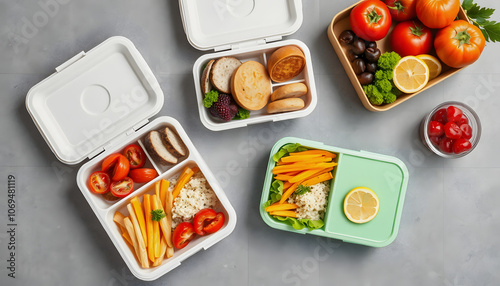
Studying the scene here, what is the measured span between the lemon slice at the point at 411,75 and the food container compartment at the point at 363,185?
0.36m

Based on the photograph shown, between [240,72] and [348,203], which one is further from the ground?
[240,72]

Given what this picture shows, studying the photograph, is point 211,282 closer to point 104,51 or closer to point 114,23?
point 104,51

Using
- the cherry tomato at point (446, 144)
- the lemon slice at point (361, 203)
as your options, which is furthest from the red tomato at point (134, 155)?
the cherry tomato at point (446, 144)

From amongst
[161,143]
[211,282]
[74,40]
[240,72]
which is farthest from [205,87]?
[211,282]

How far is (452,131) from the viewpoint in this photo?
6.16 feet

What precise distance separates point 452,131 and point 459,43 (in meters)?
0.42

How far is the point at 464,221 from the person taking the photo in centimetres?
210

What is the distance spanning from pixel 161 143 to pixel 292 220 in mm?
746

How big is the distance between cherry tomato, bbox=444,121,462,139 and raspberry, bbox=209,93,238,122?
1.05m

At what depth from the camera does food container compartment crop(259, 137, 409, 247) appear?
186 cm

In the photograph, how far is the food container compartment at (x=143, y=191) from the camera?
6.03 ft

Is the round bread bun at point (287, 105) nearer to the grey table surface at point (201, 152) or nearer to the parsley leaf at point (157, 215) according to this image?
the grey table surface at point (201, 152)

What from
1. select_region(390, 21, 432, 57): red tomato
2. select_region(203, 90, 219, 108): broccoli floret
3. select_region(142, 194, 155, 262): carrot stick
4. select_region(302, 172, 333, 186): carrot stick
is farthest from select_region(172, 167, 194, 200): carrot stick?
select_region(390, 21, 432, 57): red tomato

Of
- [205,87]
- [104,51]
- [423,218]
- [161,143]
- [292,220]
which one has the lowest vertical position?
[423,218]
